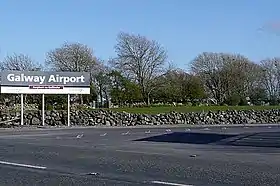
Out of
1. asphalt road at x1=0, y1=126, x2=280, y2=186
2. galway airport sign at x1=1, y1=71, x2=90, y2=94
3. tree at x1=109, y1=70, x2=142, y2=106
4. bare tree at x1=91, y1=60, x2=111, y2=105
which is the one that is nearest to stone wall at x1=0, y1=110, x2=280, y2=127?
galway airport sign at x1=1, y1=71, x2=90, y2=94

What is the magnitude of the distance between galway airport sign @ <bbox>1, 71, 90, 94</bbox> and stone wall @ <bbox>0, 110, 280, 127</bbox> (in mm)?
2559

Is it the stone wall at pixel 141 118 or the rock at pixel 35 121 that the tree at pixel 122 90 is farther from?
the rock at pixel 35 121

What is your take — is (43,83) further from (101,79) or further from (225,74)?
(225,74)

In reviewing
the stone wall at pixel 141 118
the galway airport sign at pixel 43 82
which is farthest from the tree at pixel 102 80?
the galway airport sign at pixel 43 82

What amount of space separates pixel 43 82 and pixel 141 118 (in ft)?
30.7

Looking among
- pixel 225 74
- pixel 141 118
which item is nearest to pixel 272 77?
pixel 225 74

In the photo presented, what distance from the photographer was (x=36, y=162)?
14.7 m

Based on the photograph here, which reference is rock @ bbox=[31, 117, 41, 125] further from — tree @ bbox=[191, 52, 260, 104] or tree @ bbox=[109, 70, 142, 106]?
tree @ bbox=[191, 52, 260, 104]

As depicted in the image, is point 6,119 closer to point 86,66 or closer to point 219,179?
point 86,66

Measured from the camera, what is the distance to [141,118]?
46.5 m

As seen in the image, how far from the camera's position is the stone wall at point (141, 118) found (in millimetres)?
42781

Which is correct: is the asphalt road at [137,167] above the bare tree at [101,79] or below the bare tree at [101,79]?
below

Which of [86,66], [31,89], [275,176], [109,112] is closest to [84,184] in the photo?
[275,176]

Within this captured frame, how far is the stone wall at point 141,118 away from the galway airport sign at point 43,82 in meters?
2.56
